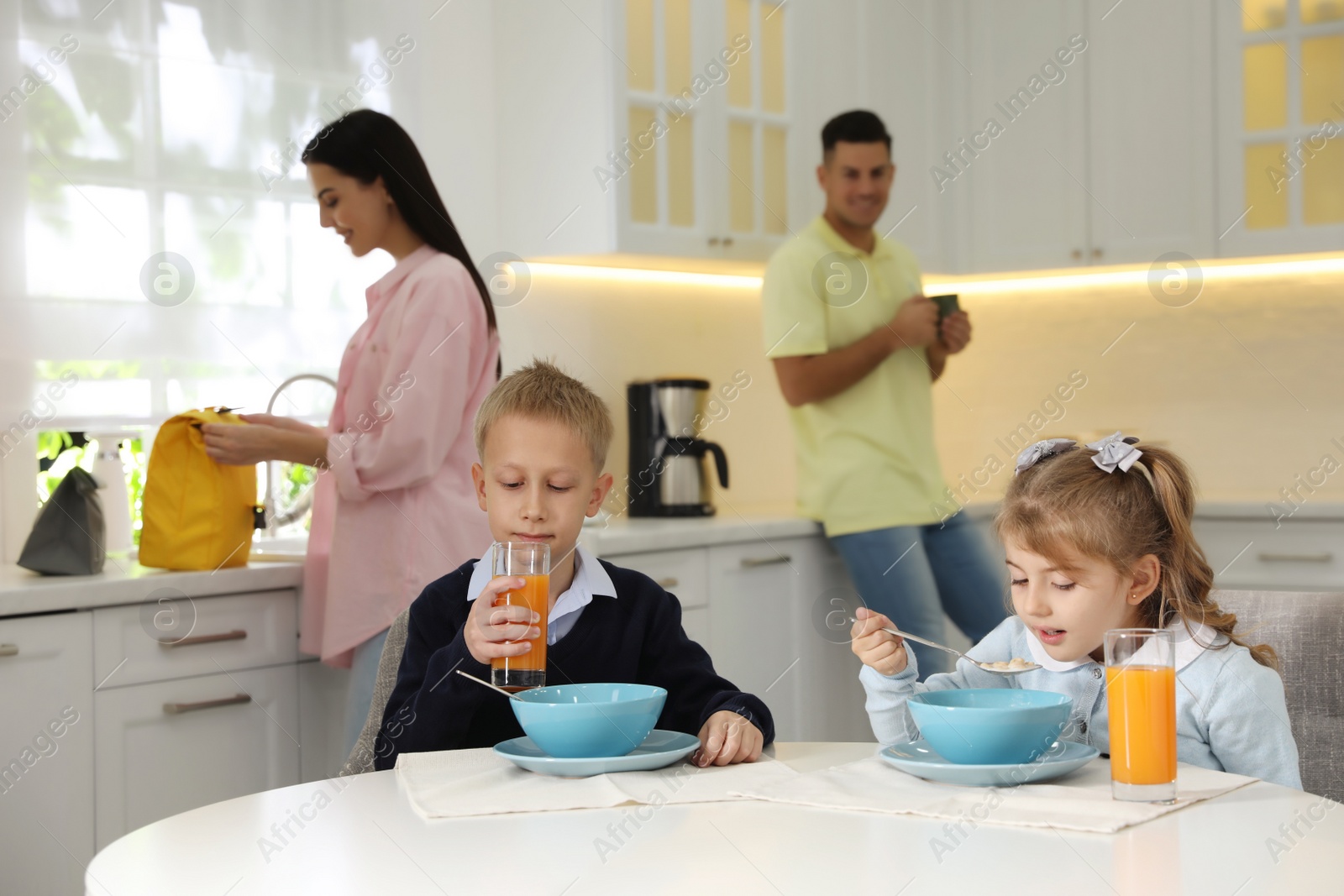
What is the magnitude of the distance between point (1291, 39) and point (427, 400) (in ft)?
8.05

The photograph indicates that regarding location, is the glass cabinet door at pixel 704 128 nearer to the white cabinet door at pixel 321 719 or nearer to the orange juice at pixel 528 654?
the white cabinet door at pixel 321 719

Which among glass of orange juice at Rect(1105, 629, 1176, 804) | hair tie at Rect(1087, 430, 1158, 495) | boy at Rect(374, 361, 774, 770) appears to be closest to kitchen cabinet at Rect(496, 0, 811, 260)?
boy at Rect(374, 361, 774, 770)

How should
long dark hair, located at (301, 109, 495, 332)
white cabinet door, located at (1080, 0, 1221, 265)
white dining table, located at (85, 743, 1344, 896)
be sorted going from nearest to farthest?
white dining table, located at (85, 743, 1344, 896) < long dark hair, located at (301, 109, 495, 332) < white cabinet door, located at (1080, 0, 1221, 265)

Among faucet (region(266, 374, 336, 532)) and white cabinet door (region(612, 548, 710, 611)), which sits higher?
faucet (region(266, 374, 336, 532))

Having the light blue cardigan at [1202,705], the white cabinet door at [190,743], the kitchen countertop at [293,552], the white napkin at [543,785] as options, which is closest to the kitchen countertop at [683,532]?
the kitchen countertop at [293,552]

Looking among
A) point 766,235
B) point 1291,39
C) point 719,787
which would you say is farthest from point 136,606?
A: point 1291,39

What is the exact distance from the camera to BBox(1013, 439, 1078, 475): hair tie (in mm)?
1452

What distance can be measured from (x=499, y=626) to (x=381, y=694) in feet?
1.16

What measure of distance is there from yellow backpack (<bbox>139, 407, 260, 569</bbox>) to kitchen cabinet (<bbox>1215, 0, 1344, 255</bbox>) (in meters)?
2.48

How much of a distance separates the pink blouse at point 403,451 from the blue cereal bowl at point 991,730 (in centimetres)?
123

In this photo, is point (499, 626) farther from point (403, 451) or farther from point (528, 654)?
point (403, 451)

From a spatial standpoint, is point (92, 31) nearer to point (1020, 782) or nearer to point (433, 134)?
point (433, 134)

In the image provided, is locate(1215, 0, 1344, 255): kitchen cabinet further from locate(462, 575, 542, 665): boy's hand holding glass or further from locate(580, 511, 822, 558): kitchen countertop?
locate(462, 575, 542, 665): boy's hand holding glass

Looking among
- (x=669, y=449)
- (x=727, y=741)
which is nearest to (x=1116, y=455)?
(x=727, y=741)
